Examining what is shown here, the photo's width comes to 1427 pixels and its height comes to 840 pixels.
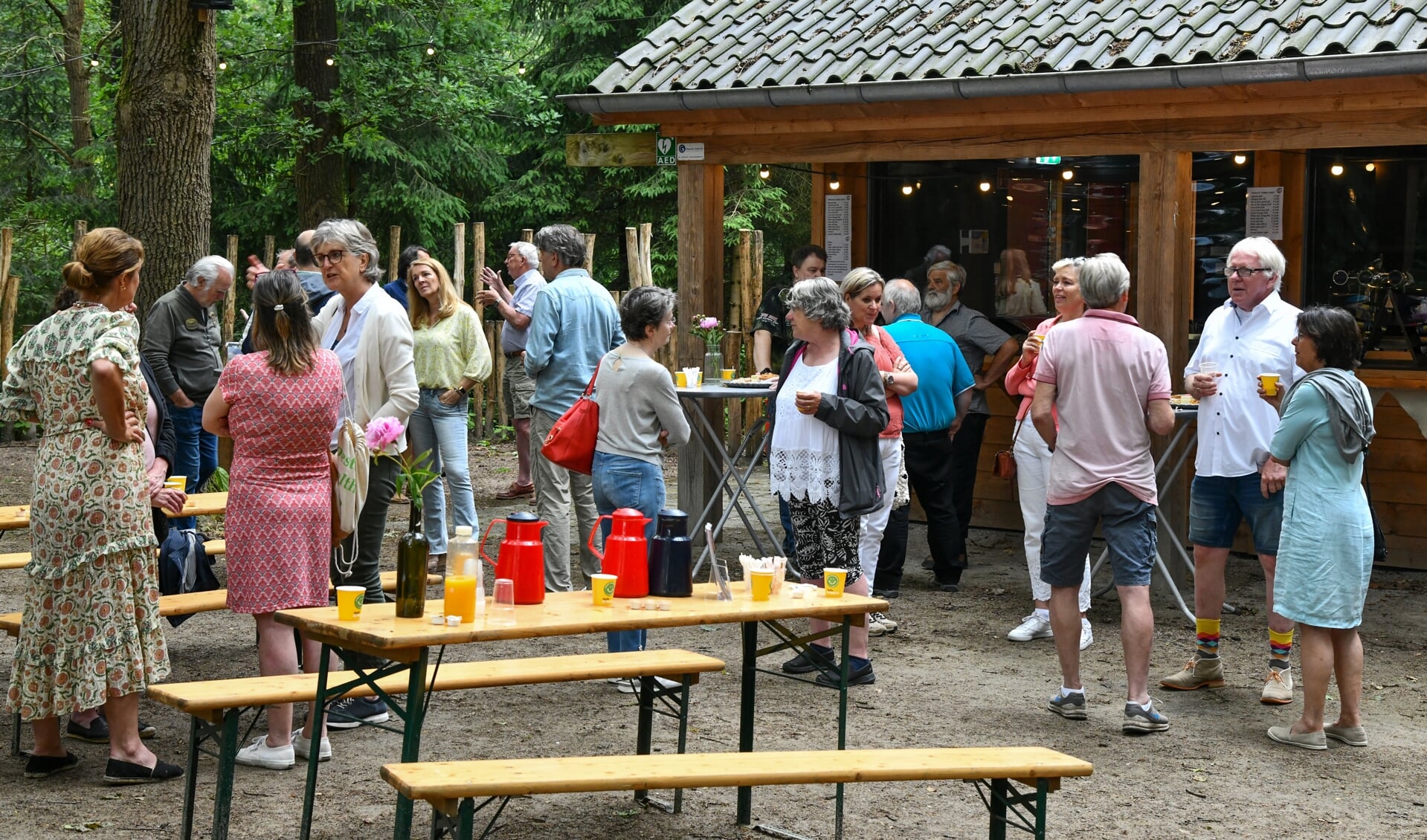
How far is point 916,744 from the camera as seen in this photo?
5.71m

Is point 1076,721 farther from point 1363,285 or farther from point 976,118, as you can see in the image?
point 1363,285

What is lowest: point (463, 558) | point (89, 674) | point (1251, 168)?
point (89, 674)

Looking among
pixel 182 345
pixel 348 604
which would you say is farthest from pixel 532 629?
pixel 182 345

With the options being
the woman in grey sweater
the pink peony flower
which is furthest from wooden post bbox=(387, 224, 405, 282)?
the pink peony flower

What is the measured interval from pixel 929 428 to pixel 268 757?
170 inches

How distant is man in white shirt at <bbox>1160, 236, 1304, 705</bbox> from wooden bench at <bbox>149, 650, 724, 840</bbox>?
8.03 ft

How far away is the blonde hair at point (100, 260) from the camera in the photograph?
4859 mm

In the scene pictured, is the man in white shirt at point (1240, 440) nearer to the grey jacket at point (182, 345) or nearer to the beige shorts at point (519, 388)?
the grey jacket at point (182, 345)

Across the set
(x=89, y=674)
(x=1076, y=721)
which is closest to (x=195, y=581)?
(x=89, y=674)

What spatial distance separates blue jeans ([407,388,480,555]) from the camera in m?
8.28

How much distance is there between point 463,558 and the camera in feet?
13.9

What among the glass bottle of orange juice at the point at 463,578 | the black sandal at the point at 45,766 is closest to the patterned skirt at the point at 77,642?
the black sandal at the point at 45,766

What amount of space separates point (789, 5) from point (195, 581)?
5.98 metres

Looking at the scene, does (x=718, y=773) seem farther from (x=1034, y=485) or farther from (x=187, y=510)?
(x=1034, y=485)
